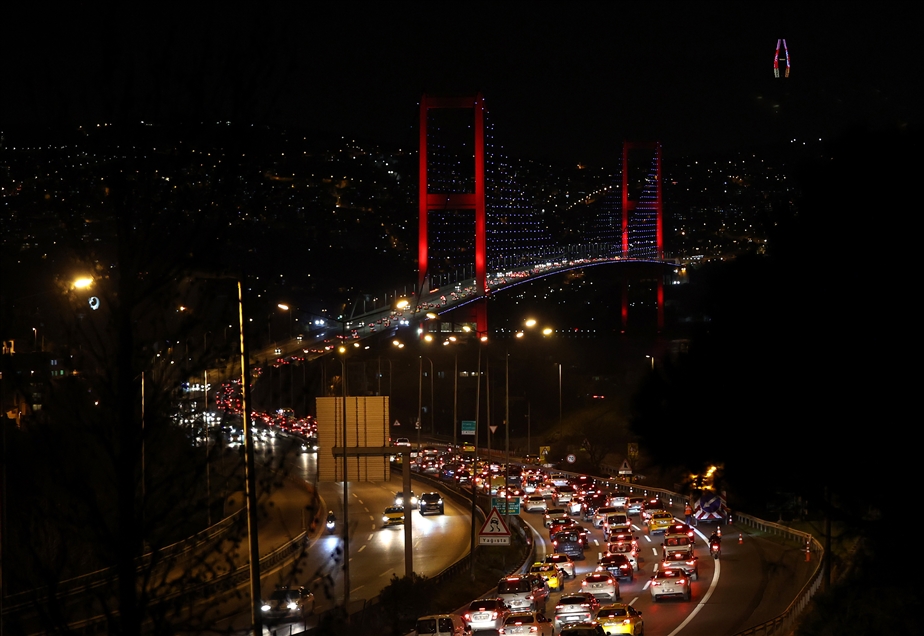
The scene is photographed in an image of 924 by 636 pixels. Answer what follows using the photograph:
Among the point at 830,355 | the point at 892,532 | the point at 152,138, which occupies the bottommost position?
the point at 892,532

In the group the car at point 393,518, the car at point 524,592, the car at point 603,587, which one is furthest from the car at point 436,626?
the car at point 393,518

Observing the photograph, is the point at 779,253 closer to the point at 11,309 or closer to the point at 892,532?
the point at 892,532

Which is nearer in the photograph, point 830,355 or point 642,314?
point 830,355

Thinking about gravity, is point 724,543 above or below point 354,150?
below

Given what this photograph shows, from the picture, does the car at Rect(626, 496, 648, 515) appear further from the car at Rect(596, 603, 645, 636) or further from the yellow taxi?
the car at Rect(596, 603, 645, 636)

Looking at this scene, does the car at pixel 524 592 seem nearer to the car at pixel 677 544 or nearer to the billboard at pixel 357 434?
the billboard at pixel 357 434

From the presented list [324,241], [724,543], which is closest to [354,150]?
[324,241]

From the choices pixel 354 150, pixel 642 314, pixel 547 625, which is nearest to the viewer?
pixel 547 625

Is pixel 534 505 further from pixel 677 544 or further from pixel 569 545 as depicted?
pixel 677 544
